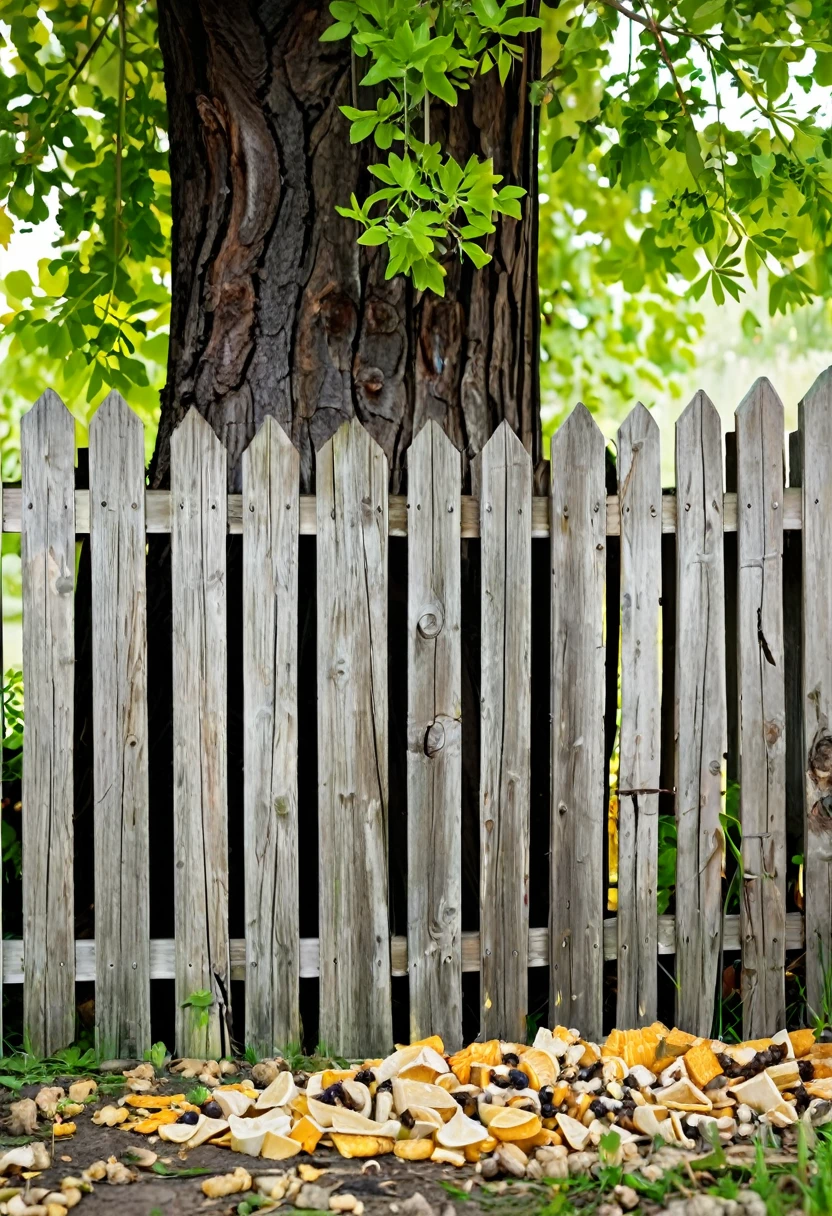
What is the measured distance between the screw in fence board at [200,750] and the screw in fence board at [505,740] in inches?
27.8

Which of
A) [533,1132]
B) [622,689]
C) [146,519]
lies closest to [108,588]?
[146,519]

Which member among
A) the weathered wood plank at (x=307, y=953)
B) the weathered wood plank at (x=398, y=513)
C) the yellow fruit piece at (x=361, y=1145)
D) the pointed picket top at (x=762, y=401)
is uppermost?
the pointed picket top at (x=762, y=401)

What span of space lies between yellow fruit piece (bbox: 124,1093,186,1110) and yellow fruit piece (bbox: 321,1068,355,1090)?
0.32 metres

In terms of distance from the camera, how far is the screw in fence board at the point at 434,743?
9.78ft

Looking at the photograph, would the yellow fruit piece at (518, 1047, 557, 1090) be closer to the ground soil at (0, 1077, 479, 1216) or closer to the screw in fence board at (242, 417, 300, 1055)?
the ground soil at (0, 1077, 479, 1216)

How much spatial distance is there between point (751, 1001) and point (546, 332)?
16.8ft

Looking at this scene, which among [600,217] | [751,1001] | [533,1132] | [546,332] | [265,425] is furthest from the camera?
[546,332]

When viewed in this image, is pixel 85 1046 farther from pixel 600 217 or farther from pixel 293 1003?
pixel 600 217

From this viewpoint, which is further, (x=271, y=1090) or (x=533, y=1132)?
(x=271, y=1090)

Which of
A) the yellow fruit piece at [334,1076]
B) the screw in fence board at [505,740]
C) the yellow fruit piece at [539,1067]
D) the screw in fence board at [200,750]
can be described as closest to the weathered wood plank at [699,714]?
the screw in fence board at [505,740]

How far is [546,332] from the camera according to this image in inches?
289

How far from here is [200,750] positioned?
9.78 ft

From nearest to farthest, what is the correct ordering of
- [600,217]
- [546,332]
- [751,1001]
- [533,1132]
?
[533,1132] < [751,1001] < [600,217] < [546,332]

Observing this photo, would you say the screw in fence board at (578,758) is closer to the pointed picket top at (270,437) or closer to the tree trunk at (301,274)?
the tree trunk at (301,274)
